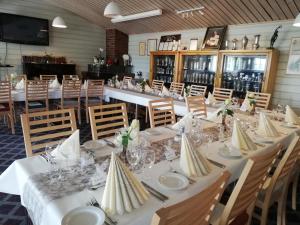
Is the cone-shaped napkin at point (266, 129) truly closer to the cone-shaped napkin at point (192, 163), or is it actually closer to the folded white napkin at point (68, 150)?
the cone-shaped napkin at point (192, 163)

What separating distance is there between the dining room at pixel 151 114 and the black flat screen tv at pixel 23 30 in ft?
0.09

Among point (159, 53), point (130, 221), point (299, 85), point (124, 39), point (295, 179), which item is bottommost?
point (295, 179)

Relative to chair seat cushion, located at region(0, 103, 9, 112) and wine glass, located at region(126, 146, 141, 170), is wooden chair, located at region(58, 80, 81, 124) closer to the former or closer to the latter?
chair seat cushion, located at region(0, 103, 9, 112)

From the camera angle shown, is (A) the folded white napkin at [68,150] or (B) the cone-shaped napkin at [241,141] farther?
(B) the cone-shaped napkin at [241,141]

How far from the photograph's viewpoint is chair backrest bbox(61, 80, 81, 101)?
448 cm

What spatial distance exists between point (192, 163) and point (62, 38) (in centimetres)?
722

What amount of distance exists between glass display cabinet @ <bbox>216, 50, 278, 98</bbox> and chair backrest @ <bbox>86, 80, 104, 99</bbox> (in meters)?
2.59

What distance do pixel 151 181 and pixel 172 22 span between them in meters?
5.54

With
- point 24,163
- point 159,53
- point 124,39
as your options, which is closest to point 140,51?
point 124,39

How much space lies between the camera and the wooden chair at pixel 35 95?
4098 mm

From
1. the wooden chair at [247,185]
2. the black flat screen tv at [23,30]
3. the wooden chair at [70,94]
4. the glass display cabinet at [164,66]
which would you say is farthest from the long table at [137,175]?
the black flat screen tv at [23,30]

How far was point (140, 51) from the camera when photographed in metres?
7.75

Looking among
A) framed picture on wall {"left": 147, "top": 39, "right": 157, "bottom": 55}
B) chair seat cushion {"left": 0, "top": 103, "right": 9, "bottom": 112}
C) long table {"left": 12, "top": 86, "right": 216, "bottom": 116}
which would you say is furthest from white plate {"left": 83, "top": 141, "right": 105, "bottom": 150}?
framed picture on wall {"left": 147, "top": 39, "right": 157, "bottom": 55}

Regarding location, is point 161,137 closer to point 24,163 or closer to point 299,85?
point 24,163
